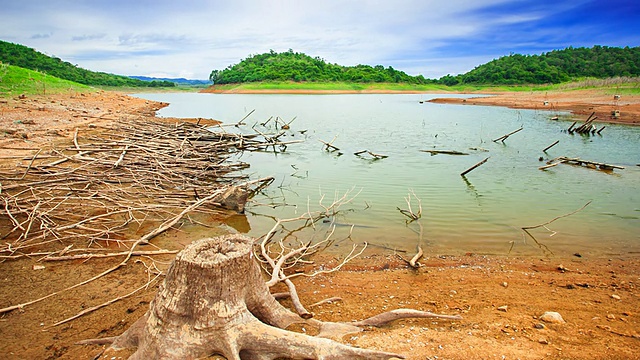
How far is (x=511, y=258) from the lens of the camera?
528cm

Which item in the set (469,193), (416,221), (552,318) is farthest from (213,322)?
(469,193)

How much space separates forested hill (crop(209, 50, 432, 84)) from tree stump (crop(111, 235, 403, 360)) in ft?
266

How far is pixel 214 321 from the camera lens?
8.12ft

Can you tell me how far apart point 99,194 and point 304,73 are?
8302cm

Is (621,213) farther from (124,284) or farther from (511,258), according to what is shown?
(124,284)

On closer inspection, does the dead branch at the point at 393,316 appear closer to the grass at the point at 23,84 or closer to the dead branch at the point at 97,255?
Answer: the dead branch at the point at 97,255

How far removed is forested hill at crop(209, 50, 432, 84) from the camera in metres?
82.0

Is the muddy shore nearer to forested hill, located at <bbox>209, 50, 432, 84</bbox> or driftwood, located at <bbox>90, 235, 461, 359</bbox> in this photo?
driftwood, located at <bbox>90, 235, 461, 359</bbox>

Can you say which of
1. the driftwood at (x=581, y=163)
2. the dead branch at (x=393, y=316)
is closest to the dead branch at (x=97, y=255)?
the dead branch at (x=393, y=316)

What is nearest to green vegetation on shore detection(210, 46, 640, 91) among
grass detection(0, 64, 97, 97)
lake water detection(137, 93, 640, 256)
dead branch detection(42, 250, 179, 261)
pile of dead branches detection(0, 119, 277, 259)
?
grass detection(0, 64, 97, 97)

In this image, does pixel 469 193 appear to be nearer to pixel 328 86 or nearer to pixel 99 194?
pixel 99 194

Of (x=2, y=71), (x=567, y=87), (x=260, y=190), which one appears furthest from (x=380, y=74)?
(x=260, y=190)

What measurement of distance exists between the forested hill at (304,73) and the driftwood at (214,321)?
266ft

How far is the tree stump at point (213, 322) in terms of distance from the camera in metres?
2.44
